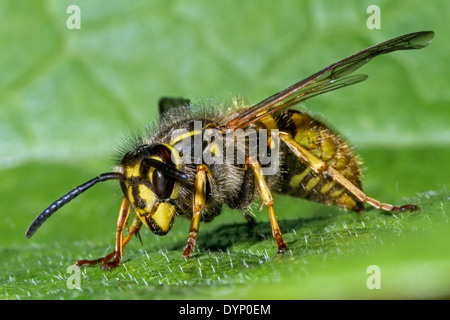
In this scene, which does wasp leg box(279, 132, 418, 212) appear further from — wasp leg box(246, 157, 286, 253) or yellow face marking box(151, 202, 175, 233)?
yellow face marking box(151, 202, 175, 233)

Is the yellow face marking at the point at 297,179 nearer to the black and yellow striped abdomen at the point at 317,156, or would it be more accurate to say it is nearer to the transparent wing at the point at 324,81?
the black and yellow striped abdomen at the point at 317,156

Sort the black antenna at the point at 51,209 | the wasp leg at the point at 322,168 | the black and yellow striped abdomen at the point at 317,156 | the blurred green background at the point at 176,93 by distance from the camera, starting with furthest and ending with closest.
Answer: the blurred green background at the point at 176,93 < the black and yellow striped abdomen at the point at 317,156 < the wasp leg at the point at 322,168 < the black antenna at the point at 51,209

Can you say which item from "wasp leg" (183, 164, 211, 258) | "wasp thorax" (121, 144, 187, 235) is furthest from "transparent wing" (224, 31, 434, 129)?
"wasp thorax" (121, 144, 187, 235)

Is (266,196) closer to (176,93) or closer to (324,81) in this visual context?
(324,81)

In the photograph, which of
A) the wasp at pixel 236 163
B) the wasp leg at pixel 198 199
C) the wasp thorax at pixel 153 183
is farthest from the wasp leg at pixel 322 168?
the wasp thorax at pixel 153 183

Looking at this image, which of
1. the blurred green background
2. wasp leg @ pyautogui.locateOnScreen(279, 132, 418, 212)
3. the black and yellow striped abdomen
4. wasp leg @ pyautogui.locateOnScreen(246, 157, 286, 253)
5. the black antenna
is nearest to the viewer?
wasp leg @ pyautogui.locateOnScreen(246, 157, 286, 253)
